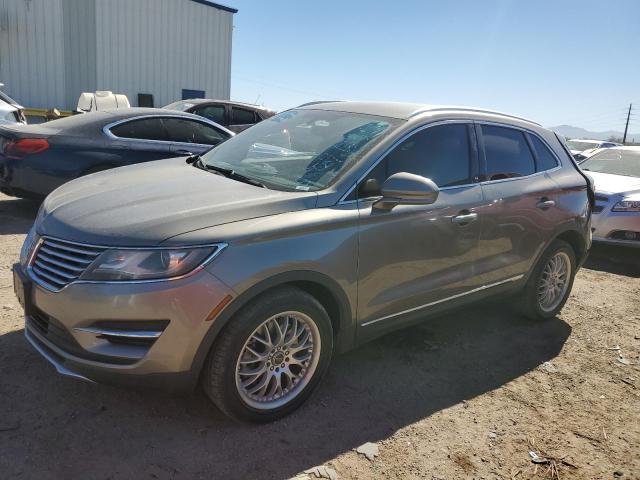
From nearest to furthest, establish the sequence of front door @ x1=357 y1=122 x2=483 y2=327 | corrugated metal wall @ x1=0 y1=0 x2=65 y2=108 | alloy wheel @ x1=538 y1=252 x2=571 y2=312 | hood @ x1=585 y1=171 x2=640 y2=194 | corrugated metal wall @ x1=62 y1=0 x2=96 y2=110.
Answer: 1. front door @ x1=357 y1=122 x2=483 y2=327
2. alloy wheel @ x1=538 y1=252 x2=571 y2=312
3. hood @ x1=585 y1=171 x2=640 y2=194
4. corrugated metal wall @ x1=0 y1=0 x2=65 y2=108
5. corrugated metal wall @ x1=62 y1=0 x2=96 y2=110

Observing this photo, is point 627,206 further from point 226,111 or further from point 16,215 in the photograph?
point 16,215

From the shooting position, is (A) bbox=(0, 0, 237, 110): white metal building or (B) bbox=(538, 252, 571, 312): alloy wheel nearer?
(B) bbox=(538, 252, 571, 312): alloy wheel

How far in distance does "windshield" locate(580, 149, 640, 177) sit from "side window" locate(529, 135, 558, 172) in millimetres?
4729

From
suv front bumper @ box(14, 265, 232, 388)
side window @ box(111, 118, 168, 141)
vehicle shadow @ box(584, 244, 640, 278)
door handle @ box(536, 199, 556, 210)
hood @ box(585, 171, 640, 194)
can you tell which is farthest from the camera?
hood @ box(585, 171, 640, 194)

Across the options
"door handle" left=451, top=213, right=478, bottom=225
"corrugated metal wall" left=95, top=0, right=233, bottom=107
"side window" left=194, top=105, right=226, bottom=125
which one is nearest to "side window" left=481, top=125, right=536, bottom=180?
"door handle" left=451, top=213, right=478, bottom=225

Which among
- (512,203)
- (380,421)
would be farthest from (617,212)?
(380,421)

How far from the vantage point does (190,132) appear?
7461mm

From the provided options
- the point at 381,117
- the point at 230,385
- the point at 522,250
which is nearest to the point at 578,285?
the point at 522,250

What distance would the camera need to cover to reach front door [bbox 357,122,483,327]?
3.15 m

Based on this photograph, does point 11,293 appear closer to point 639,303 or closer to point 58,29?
point 639,303

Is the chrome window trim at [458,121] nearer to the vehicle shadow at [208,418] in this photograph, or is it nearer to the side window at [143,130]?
the vehicle shadow at [208,418]

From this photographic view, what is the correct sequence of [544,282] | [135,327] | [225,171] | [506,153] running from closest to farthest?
[135,327] < [225,171] < [506,153] < [544,282]

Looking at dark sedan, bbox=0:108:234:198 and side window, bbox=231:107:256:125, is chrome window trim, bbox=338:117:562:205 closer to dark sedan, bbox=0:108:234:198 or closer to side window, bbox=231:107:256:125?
dark sedan, bbox=0:108:234:198

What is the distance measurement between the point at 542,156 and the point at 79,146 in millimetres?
5165
